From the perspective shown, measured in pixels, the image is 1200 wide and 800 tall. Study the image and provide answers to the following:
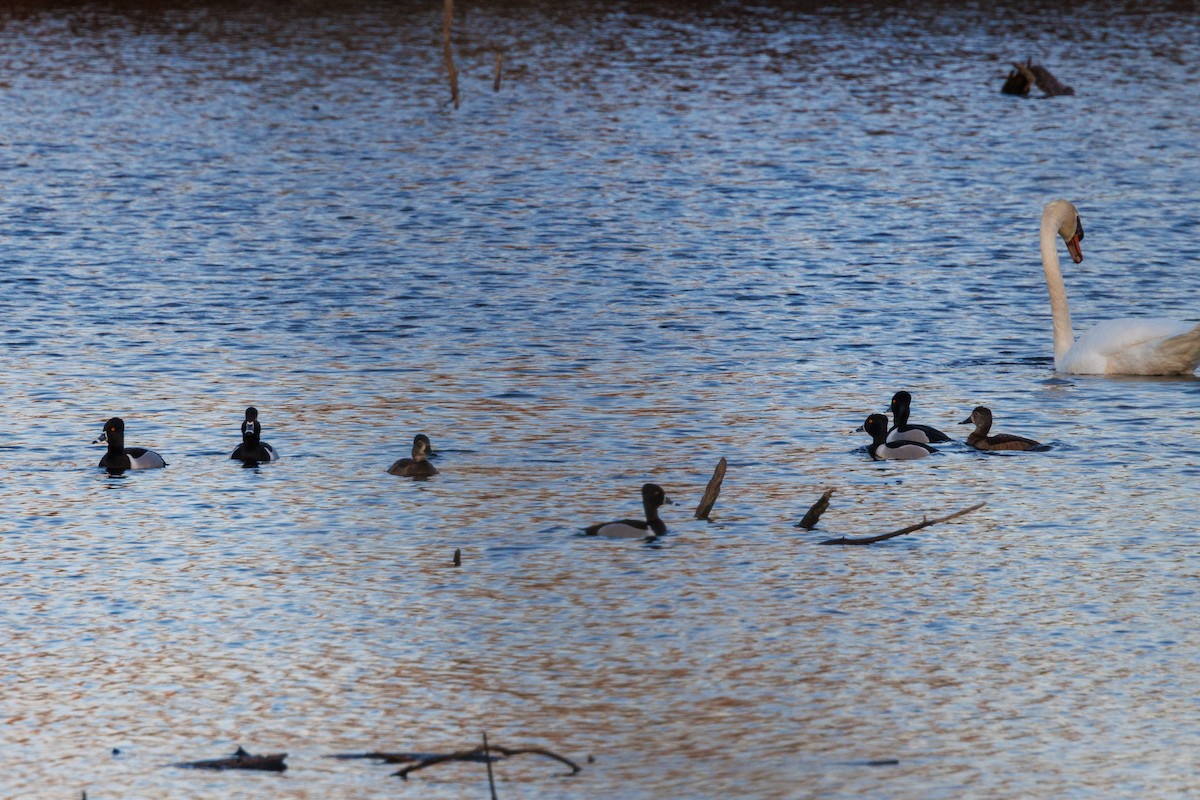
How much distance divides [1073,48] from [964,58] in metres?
2.97

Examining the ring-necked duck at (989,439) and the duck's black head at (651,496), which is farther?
the ring-necked duck at (989,439)

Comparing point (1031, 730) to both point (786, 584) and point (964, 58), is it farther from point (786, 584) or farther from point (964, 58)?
point (964, 58)

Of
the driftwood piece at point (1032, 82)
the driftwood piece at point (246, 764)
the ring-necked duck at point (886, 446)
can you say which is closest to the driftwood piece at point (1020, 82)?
the driftwood piece at point (1032, 82)

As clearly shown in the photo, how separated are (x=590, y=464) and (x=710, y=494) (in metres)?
1.66

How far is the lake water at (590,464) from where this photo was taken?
9.04m

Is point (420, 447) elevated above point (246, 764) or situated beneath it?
elevated above

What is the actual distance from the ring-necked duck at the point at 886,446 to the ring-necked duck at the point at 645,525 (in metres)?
2.43

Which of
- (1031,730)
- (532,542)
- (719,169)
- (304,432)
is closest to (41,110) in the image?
(719,169)

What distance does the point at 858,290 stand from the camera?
2011 cm

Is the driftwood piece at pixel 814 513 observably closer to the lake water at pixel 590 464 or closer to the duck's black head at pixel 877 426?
the lake water at pixel 590 464

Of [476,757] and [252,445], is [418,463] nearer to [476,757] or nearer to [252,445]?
[252,445]

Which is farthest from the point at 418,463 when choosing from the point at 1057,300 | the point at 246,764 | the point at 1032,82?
the point at 1032,82

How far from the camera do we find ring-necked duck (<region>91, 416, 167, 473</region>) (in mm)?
13258

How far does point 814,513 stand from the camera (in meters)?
12.0
